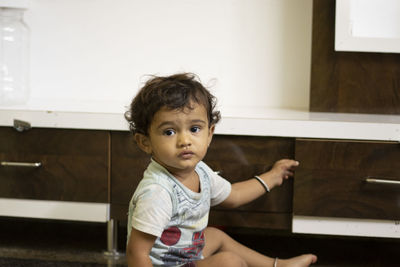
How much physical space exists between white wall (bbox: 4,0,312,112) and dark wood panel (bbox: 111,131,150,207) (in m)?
0.34

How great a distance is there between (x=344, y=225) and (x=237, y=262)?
37 cm

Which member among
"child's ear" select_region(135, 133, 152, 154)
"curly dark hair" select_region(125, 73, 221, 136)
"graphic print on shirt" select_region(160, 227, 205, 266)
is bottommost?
"graphic print on shirt" select_region(160, 227, 205, 266)

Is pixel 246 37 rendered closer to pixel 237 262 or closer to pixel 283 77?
pixel 283 77

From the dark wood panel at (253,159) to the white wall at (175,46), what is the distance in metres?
0.41

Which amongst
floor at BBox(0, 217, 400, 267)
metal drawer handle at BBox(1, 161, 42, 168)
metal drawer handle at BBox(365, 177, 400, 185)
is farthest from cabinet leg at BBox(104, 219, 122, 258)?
Result: metal drawer handle at BBox(365, 177, 400, 185)

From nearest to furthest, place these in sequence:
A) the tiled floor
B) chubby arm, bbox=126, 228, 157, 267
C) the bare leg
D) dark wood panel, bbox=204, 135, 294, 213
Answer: chubby arm, bbox=126, 228, 157, 267 < the bare leg < dark wood panel, bbox=204, 135, 294, 213 < the tiled floor

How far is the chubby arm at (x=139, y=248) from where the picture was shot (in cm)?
103

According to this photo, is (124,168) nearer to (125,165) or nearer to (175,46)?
(125,165)

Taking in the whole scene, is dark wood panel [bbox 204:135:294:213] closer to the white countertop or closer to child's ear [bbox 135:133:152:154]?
the white countertop

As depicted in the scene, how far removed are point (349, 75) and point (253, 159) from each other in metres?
0.46

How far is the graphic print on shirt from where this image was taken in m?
1.12

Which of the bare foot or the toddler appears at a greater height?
the toddler

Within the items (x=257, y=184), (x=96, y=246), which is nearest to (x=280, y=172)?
(x=257, y=184)

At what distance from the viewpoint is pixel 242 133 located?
140 centimetres
